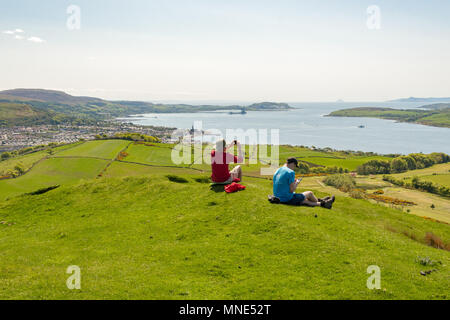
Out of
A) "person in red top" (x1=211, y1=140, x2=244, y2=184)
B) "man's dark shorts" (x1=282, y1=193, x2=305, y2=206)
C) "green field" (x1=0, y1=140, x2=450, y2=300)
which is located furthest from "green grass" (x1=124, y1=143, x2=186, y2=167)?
"man's dark shorts" (x1=282, y1=193, x2=305, y2=206)

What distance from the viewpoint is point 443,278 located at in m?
7.43

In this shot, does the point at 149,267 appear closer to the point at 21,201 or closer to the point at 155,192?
the point at 155,192

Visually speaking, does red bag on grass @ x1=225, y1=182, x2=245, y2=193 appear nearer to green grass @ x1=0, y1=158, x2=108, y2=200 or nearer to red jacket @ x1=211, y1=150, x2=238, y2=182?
red jacket @ x1=211, y1=150, x2=238, y2=182

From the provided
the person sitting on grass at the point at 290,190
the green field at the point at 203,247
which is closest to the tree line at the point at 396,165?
the green field at the point at 203,247

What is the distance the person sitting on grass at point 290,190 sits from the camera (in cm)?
1227

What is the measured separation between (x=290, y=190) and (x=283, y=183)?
0.54 metres

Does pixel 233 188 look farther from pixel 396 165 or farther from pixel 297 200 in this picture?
Result: pixel 396 165

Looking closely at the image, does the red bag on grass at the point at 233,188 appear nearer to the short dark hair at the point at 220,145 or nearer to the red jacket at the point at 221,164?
the red jacket at the point at 221,164

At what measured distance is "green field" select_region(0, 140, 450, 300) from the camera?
23.5ft

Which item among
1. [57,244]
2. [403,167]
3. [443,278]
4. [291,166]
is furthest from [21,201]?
[403,167]

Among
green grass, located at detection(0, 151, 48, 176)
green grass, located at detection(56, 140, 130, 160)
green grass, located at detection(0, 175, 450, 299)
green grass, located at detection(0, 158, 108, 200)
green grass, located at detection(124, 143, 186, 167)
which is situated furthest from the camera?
green grass, located at detection(56, 140, 130, 160)

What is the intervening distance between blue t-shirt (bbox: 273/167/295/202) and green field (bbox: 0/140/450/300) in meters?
0.57

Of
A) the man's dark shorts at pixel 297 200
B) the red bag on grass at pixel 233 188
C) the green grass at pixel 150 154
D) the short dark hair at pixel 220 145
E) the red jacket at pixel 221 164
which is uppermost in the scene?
the short dark hair at pixel 220 145

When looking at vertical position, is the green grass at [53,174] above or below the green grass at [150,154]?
below
